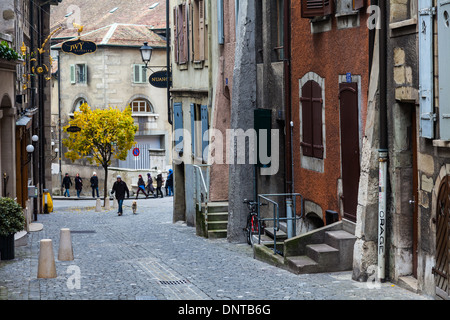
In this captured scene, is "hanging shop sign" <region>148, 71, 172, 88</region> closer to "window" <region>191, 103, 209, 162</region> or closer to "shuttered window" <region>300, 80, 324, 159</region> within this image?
"window" <region>191, 103, 209, 162</region>

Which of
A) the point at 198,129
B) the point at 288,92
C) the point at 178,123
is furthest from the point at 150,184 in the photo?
the point at 288,92

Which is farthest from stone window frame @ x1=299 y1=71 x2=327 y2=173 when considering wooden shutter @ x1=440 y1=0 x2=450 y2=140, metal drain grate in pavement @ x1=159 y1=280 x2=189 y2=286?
wooden shutter @ x1=440 y1=0 x2=450 y2=140

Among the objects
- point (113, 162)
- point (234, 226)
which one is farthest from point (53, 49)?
point (234, 226)

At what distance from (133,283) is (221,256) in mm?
4057

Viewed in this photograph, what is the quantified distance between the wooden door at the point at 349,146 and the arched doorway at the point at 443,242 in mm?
3196

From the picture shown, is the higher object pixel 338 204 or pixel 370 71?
pixel 370 71

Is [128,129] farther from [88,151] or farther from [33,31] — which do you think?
[33,31]

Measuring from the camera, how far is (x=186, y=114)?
2750 cm

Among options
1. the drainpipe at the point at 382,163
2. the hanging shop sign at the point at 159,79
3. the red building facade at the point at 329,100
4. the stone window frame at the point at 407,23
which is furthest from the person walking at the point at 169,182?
the stone window frame at the point at 407,23

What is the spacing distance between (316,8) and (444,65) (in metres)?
5.11

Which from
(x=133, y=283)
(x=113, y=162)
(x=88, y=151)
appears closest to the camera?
(x=133, y=283)

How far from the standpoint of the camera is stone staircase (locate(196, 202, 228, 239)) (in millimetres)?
20266

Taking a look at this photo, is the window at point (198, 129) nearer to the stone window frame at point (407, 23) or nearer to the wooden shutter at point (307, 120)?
the wooden shutter at point (307, 120)

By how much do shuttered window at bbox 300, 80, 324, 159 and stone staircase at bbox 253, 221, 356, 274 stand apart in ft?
6.83
